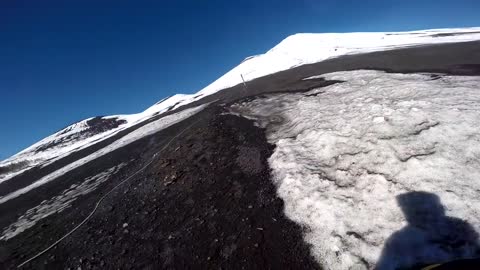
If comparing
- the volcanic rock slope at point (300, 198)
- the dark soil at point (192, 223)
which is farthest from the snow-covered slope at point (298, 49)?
the dark soil at point (192, 223)

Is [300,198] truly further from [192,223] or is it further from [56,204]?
[56,204]

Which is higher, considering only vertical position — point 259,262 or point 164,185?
point 164,185

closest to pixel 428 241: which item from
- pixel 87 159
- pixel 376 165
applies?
pixel 376 165

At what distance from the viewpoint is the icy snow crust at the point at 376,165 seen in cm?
547

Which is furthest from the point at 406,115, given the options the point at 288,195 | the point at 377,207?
the point at 288,195

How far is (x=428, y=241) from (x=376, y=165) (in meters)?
2.74

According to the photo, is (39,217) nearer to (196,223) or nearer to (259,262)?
(196,223)

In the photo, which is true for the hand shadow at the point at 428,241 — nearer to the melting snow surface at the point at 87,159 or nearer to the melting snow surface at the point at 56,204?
the melting snow surface at the point at 56,204

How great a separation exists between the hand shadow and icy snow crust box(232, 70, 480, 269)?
0.08ft

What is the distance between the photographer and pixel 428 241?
4.96m

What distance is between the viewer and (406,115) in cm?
916

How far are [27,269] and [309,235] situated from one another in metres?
8.34

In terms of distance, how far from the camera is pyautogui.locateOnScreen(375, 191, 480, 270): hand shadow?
15.3 feet

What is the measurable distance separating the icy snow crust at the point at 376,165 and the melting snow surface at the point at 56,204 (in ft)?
31.8
